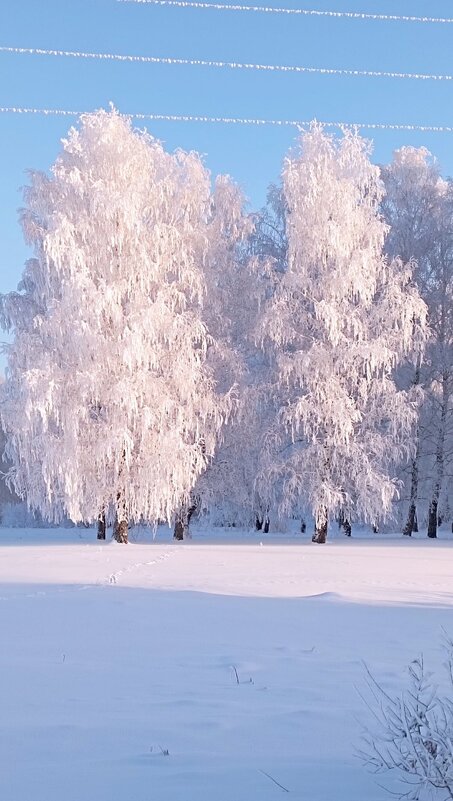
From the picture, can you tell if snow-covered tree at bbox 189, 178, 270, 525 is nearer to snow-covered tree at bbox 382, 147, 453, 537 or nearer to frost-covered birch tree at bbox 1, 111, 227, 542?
frost-covered birch tree at bbox 1, 111, 227, 542

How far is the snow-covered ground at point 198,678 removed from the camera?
3.01 m

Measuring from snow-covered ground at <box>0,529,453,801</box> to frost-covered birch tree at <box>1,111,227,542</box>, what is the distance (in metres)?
7.27

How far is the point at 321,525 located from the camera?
63.9ft

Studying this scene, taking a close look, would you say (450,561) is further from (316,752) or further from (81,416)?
(316,752)

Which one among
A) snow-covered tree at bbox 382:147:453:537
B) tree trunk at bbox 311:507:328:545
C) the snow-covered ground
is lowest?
the snow-covered ground

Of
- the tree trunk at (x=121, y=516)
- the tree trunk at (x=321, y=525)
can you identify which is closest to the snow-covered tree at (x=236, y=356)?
the tree trunk at (x=321, y=525)

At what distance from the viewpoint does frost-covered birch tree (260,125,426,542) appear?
18562 millimetres

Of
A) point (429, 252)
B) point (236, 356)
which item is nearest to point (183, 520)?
point (236, 356)

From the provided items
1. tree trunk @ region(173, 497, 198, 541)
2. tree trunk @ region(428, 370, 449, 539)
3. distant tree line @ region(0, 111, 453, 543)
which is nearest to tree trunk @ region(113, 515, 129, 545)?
distant tree line @ region(0, 111, 453, 543)

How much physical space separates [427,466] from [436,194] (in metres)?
10.8

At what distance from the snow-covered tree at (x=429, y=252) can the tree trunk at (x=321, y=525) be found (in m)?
4.24

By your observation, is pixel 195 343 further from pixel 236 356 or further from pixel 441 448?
pixel 441 448

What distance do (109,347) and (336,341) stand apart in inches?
220

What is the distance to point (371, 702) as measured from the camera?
13.6ft
